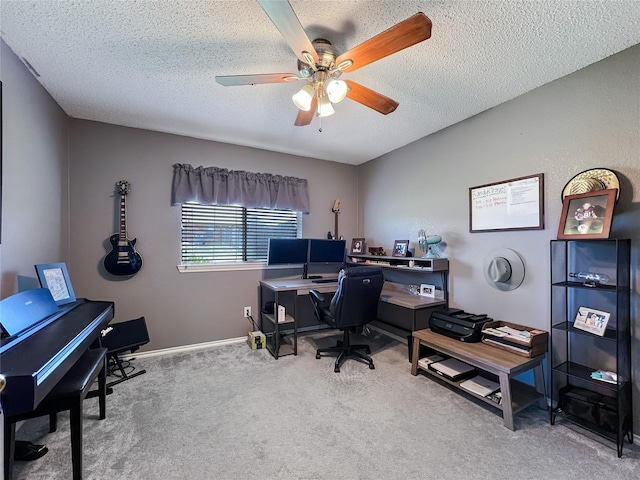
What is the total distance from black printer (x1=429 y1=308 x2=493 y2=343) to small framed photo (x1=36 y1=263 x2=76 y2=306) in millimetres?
2954

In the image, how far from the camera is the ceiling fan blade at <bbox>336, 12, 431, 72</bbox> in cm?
113

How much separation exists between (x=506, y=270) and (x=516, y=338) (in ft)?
1.82

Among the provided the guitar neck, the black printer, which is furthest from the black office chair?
the guitar neck

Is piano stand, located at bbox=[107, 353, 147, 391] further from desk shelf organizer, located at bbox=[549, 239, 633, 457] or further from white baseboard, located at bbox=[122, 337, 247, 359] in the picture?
desk shelf organizer, located at bbox=[549, 239, 633, 457]

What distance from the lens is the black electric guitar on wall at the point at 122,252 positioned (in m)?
2.69

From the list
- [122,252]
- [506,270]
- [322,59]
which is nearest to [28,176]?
[122,252]

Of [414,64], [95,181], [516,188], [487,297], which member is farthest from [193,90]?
[487,297]

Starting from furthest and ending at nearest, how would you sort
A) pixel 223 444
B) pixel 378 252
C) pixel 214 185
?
pixel 378 252 → pixel 214 185 → pixel 223 444

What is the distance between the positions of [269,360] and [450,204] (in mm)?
2432

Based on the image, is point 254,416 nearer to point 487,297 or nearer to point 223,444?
point 223,444

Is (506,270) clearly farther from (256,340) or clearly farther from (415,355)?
(256,340)

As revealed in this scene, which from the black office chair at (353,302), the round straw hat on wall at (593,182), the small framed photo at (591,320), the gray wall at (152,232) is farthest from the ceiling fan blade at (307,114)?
the small framed photo at (591,320)

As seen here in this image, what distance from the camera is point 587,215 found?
173 cm

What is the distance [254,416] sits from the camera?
74.7 inches
